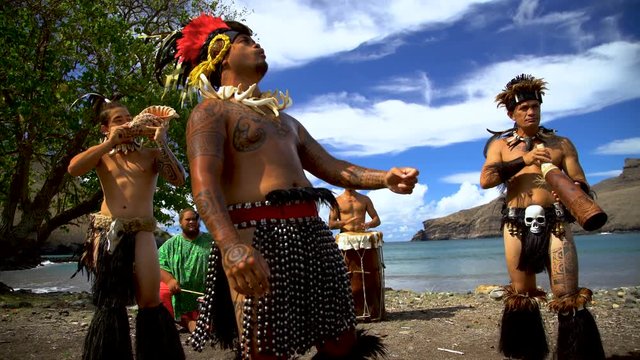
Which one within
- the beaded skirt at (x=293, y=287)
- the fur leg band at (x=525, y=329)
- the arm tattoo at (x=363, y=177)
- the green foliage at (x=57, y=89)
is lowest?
the fur leg band at (x=525, y=329)

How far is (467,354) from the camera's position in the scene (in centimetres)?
545

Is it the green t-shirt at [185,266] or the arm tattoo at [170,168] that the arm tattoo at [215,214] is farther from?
the green t-shirt at [185,266]

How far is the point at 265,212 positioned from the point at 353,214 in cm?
629

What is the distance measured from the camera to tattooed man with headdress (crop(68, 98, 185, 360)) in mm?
4352

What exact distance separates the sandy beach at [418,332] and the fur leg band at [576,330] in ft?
3.01

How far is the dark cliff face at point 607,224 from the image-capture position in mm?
117000

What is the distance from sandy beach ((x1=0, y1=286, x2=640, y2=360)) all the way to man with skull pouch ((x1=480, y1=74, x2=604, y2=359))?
617 mm

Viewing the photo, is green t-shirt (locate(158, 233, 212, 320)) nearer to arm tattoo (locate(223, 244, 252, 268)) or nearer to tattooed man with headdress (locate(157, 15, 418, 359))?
tattooed man with headdress (locate(157, 15, 418, 359))

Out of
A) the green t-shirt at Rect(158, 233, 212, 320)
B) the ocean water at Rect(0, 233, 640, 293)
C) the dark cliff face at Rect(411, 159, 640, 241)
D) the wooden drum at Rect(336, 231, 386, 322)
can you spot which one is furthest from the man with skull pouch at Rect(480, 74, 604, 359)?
the dark cliff face at Rect(411, 159, 640, 241)

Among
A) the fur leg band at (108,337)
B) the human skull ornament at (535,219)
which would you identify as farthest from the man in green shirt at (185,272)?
the human skull ornament at (535,219)

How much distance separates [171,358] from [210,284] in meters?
2.01

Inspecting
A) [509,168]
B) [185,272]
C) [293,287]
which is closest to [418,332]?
[509,168]

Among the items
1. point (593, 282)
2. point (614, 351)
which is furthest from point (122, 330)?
point (593, 282)

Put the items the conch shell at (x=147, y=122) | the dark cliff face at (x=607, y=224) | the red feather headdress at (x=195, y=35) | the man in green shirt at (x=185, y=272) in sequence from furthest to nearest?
the dark cliff face at (x=607, y=224), the man in green shirt at (x=185, y=272), the conch shell at (x=147, y=122), the red feather headdress at (x=195, y=35)
